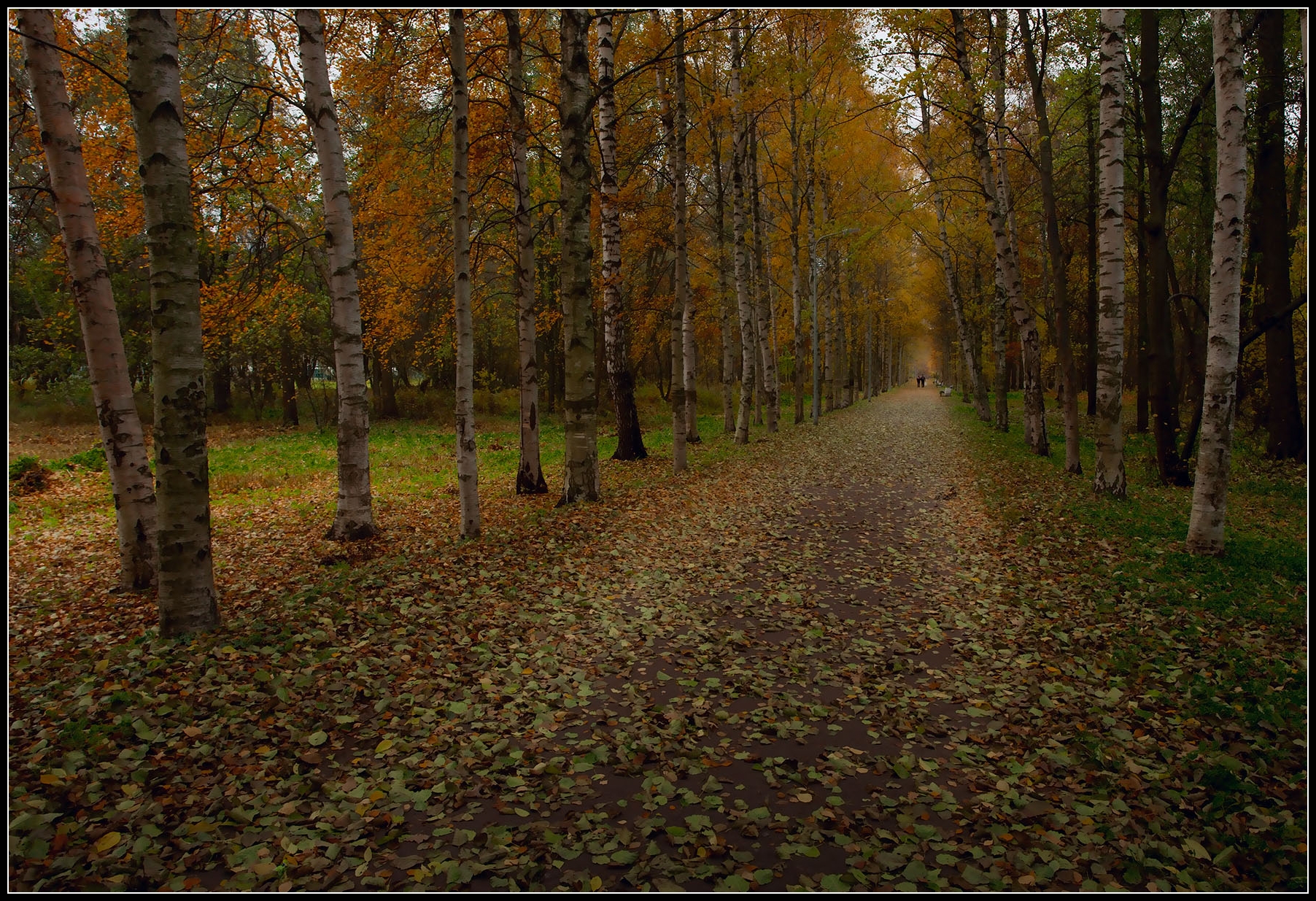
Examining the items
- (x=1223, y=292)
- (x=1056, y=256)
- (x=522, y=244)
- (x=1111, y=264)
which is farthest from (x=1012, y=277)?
(x=522, y=244)

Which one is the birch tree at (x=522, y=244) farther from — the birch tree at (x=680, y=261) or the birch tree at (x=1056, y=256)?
the birch tree at (x=1056, y=256)

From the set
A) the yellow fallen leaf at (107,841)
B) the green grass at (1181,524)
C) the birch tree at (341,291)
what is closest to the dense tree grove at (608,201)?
the birch tree at (341,291)

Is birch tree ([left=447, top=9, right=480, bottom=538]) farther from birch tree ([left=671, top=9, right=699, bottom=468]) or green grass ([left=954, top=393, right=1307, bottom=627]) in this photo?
green grass ([left=954, top=393, right=1307, bottom=627])

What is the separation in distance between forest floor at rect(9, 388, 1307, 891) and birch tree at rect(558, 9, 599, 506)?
3128 mm

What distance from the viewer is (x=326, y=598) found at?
6.98 meters

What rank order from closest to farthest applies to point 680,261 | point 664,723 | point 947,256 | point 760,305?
point 664,723 < point 680,261 < point 760,305 < point 947,256

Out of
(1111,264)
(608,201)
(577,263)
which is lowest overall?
(1111,264)

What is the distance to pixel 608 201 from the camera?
13.9 m

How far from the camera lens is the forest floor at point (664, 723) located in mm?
3471

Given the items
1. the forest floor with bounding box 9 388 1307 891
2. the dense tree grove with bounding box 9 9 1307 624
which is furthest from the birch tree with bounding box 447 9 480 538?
the forest floor with bounding box 9 388 1307 891

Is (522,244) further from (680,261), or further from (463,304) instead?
(680,261)

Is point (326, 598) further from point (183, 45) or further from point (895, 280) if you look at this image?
point (895, 280)

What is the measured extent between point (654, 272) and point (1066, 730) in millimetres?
25404

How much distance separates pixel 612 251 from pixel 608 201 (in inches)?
46.5
